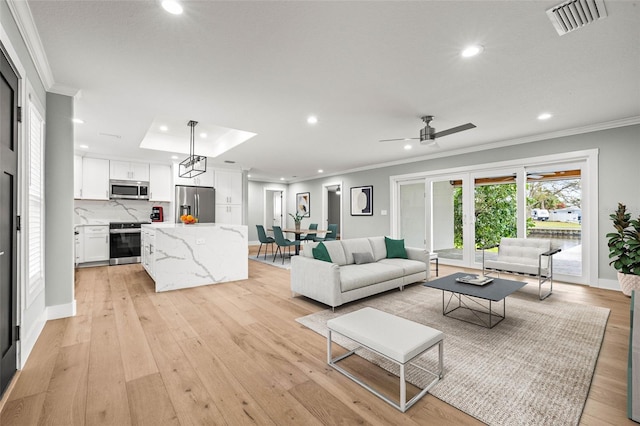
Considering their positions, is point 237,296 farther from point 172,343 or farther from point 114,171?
point 114,171

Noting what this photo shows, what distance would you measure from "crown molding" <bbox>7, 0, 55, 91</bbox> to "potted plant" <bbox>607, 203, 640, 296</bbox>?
6.49 meters

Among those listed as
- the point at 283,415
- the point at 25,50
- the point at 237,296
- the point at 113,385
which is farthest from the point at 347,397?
the point at 25,50

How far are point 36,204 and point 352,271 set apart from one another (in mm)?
3395

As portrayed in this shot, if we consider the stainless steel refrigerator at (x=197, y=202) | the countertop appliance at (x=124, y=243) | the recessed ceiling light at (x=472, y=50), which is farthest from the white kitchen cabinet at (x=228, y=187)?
the recessed ceiling light at (x=472, y=50)

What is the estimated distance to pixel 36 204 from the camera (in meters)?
2.73

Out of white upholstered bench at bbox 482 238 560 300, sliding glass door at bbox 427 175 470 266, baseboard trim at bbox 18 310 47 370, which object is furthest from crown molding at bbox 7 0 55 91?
sliding glass door at bbox 427 175 470 266

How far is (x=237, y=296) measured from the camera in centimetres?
405

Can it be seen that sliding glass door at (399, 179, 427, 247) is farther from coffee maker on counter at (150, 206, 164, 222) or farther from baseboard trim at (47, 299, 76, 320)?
baseboard trim at (47, 299, 76, 320)

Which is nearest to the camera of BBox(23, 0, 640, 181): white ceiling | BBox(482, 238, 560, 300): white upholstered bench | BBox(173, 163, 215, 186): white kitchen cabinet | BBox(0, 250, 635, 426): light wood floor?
BBox(0, 250, 635, 426): light wood floor

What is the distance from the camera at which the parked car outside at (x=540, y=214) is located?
510cm

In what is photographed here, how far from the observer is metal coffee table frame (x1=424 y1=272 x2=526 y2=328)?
2.86 m

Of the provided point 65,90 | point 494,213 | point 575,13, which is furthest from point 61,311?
point 494,213

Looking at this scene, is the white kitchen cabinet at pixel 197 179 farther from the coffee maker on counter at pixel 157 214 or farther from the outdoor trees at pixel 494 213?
the outdoor trees at pixel 494 213

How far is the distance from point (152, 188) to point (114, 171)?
2.75 feet
